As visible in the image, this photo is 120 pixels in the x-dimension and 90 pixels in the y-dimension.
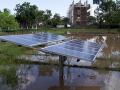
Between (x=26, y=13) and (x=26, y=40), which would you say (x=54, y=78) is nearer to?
(x=26, y=40)

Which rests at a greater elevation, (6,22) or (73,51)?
(6,22)

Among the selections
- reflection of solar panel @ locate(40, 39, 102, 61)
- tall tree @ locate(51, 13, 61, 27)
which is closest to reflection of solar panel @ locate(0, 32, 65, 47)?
reflection of solar panel @ locate(40, 39, 102, 61)

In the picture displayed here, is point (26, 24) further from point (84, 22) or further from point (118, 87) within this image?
point (118, 87)

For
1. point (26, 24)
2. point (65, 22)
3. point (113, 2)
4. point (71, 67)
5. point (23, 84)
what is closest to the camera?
point (23, 84)

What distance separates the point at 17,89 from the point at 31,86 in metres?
0.68

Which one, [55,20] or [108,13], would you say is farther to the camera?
[55,20]

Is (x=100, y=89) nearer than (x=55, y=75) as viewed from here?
Yes

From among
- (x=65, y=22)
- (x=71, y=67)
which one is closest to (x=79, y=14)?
(x=65, y=22)

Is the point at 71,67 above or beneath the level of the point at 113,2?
beneath

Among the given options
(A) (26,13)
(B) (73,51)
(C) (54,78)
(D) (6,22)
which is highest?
(A) (26,13)

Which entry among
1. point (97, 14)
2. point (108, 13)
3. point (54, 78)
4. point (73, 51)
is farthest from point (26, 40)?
point (97, 14)

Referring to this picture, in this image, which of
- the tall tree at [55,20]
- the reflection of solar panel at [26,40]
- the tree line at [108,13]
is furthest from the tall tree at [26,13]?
the reflection of solar panel at [26,40]

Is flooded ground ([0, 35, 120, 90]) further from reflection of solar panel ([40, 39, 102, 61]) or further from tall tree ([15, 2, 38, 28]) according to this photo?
tall tree ([15, 2, 38, 28])

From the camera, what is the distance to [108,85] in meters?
11.4
